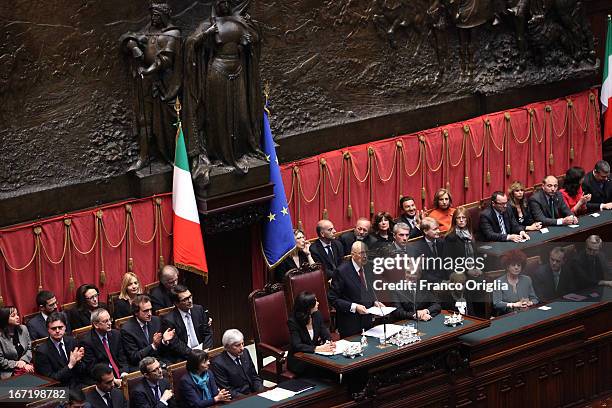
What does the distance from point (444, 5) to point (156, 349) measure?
6.19m

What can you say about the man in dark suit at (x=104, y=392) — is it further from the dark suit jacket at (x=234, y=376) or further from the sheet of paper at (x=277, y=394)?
the sheet of paper at (x=277, y=394)

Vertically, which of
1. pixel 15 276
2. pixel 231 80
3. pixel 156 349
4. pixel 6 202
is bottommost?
pixel 156 349

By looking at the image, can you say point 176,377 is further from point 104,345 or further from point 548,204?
point 548,204

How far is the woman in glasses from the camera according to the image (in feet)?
Answer: 36.1

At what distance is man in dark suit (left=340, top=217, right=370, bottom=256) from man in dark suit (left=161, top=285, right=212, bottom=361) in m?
2.26

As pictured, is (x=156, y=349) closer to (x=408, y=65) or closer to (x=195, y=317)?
(x=195, y=317)

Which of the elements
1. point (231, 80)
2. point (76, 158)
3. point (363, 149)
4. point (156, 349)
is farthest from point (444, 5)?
point (156, 349)

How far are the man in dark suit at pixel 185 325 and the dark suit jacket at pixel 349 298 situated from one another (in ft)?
3.93

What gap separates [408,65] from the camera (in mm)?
14469

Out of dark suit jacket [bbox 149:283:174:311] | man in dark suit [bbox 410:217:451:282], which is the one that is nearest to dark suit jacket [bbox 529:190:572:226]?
man in dark suit [bbox 410:217:451:282]

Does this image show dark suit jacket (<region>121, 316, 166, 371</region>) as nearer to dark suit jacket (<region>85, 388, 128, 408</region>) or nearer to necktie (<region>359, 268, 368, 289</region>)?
dark suit jacket (<region>85, 388, 128, 408</region>)

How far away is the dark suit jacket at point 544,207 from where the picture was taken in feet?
44.9

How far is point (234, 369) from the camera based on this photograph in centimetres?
999

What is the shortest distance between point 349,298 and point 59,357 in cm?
265
